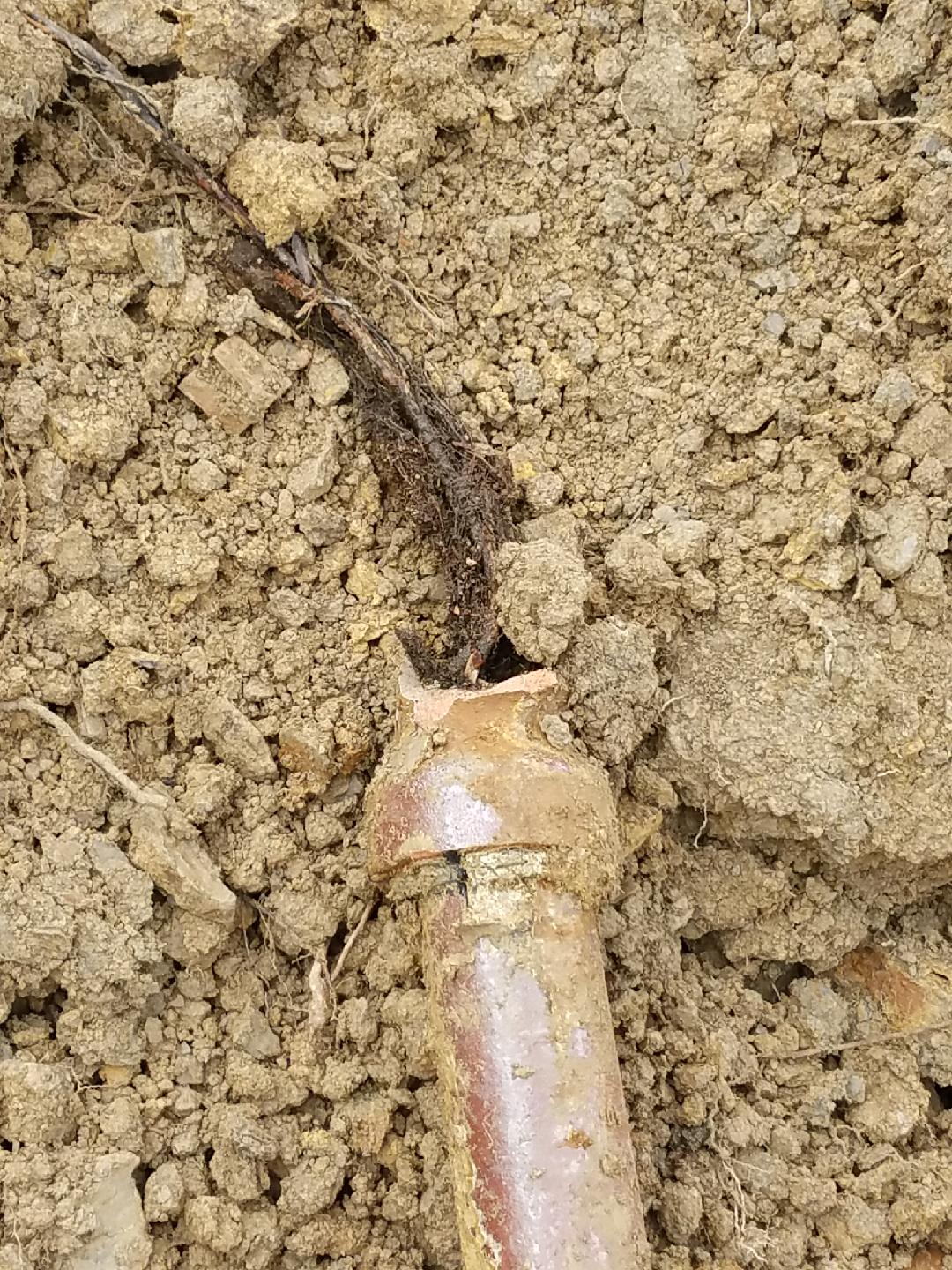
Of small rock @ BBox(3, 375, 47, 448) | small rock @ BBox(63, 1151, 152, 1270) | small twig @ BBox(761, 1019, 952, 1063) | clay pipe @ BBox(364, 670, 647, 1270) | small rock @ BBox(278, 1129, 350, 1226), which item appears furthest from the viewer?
small twig @ BBox(761, 1019, 952, 1063)

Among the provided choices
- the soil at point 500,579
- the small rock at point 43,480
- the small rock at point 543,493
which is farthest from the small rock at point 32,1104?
the small rock at point 543,493

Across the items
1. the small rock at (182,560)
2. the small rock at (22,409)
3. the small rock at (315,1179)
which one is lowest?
the small rock at (315,1179)

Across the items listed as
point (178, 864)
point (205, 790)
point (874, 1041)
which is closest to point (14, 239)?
point (205, 790)

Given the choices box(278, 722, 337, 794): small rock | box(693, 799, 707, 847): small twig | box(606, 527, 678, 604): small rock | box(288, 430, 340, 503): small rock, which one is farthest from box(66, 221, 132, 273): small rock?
box(693, 799, 707, 847): small twig

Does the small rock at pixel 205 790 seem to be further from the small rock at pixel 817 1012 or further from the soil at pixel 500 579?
the small rock at pixel 817 1012

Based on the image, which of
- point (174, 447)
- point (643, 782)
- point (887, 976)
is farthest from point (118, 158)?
point (887, 976)

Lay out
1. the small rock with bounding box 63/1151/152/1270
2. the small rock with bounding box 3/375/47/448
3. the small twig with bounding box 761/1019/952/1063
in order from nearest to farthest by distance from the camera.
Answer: the small rock with bounding box 63/1151/152/1270 → the small rock with bounding box 3/375/47/448 → the small twig with bounding box 761/1019/952/1063

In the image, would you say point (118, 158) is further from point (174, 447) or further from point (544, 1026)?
point (544, 1026)

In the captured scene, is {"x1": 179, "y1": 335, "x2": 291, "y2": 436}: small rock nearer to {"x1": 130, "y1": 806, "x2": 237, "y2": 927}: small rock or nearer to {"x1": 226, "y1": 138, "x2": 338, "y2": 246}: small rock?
{"x1": 226, "y1": 138, "x2": 338, "y2": 246}: small rock
